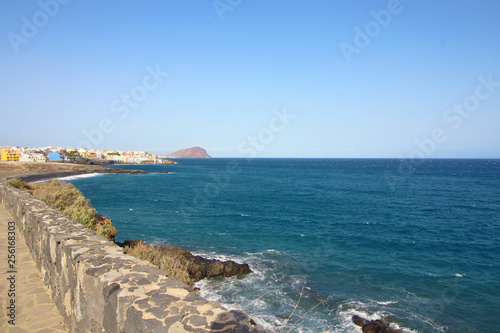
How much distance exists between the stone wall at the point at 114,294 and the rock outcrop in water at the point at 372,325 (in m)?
7.97

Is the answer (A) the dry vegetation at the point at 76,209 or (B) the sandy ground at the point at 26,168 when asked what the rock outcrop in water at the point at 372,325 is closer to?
(A) the dry vegetation at the point at 76,209

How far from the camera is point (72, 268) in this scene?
3.98 m

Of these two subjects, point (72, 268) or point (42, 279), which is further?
point (42, 279)

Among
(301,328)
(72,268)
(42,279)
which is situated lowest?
(301,328)

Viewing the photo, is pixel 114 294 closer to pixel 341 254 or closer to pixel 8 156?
pixel 341 254

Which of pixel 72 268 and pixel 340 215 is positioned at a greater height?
pixel 72 268

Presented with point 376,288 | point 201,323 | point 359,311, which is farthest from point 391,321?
point 201,323

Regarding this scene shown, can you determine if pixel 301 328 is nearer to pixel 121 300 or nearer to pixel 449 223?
pixel 121 300

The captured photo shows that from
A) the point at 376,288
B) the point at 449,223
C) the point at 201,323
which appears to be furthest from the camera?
the point at 449,223

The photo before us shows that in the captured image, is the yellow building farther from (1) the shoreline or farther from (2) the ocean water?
(2) the ocean water

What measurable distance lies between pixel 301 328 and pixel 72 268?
7.80 m

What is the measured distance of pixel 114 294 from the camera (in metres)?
3.04

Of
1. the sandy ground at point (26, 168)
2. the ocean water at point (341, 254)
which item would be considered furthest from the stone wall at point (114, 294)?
the sandy ground at point (26, 168)

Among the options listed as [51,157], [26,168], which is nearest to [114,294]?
[26,168]
